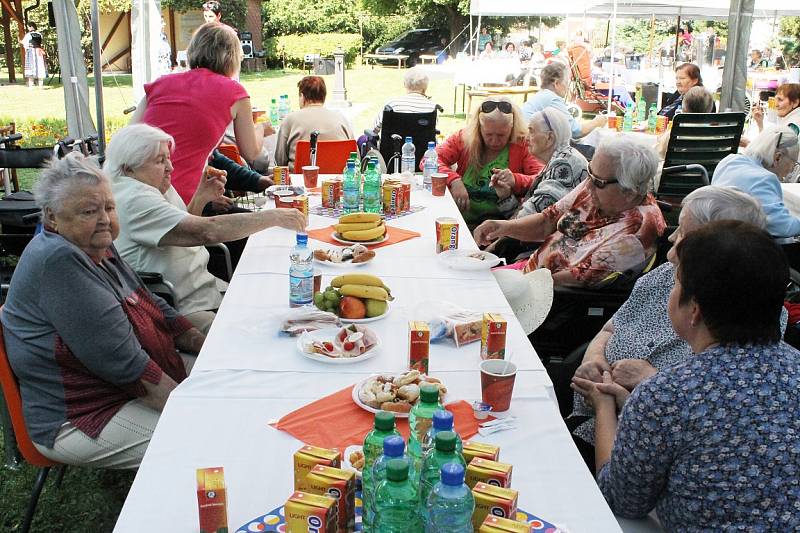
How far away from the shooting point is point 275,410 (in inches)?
69.4

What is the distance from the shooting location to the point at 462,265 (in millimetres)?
2842

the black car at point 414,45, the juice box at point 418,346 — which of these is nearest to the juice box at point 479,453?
the juice box at point 418,346

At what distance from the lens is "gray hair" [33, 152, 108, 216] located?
7.16 ft

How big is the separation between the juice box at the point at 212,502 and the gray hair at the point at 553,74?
581 cm

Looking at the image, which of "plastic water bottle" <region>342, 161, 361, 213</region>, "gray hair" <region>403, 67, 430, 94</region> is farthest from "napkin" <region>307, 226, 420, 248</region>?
"gray hair" <region>403, 67, 430, 94</region>

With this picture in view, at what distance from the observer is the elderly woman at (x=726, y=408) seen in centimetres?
137

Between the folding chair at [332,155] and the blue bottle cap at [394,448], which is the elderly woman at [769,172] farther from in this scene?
the blue bottle cap at [394,448]

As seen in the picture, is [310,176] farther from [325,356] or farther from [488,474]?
[488,474]

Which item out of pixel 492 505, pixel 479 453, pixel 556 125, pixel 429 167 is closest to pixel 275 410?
pixel 479 453

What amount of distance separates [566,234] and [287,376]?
1714 millimetres

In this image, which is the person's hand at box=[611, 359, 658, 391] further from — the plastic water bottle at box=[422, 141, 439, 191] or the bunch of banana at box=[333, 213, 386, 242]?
the plastic water bottle at box=[422, 141, 439, 191]

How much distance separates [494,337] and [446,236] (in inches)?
45.6

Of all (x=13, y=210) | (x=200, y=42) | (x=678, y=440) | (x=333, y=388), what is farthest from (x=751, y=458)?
(x=13, y=210)

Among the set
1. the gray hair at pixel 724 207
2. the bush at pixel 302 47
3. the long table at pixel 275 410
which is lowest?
the long table at pixel 275 410
